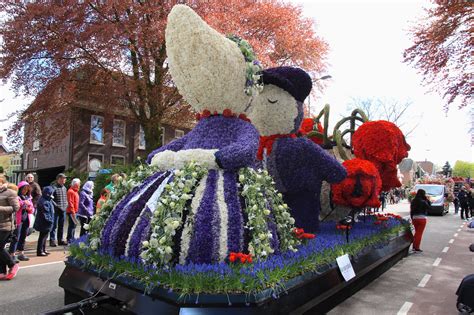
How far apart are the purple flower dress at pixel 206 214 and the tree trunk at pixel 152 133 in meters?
12.2

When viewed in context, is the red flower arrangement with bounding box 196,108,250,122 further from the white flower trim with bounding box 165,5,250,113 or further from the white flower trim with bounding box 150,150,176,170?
the white flower trim with bounding box 150,150,176,170

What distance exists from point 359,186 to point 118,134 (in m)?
20.4

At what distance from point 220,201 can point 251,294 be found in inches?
34.7

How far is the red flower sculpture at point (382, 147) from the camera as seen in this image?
22.3ft

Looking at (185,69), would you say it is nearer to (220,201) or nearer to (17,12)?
(220,201)

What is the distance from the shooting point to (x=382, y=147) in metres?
6.81

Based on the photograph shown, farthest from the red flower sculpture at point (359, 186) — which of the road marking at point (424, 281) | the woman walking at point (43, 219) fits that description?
the woman walking at point (43, 219)

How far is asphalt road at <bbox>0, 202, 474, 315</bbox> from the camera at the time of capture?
15.6ft

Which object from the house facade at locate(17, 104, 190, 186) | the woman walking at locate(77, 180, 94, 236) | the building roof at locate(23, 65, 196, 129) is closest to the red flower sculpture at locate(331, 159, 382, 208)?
the woman walking at locate(77, 180, 94, 236)

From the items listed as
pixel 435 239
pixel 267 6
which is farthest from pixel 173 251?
pixel 267 6

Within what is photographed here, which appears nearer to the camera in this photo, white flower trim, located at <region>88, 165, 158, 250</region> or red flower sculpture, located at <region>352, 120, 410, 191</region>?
white flower trim, located at <region>88, 165, 158, 250</region>

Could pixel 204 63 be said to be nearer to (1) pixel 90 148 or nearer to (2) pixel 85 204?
(2) pixel 85 204

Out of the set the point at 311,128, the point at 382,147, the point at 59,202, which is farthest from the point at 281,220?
the point at 59,202

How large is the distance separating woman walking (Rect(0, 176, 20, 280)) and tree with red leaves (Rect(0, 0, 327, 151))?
317 inches
